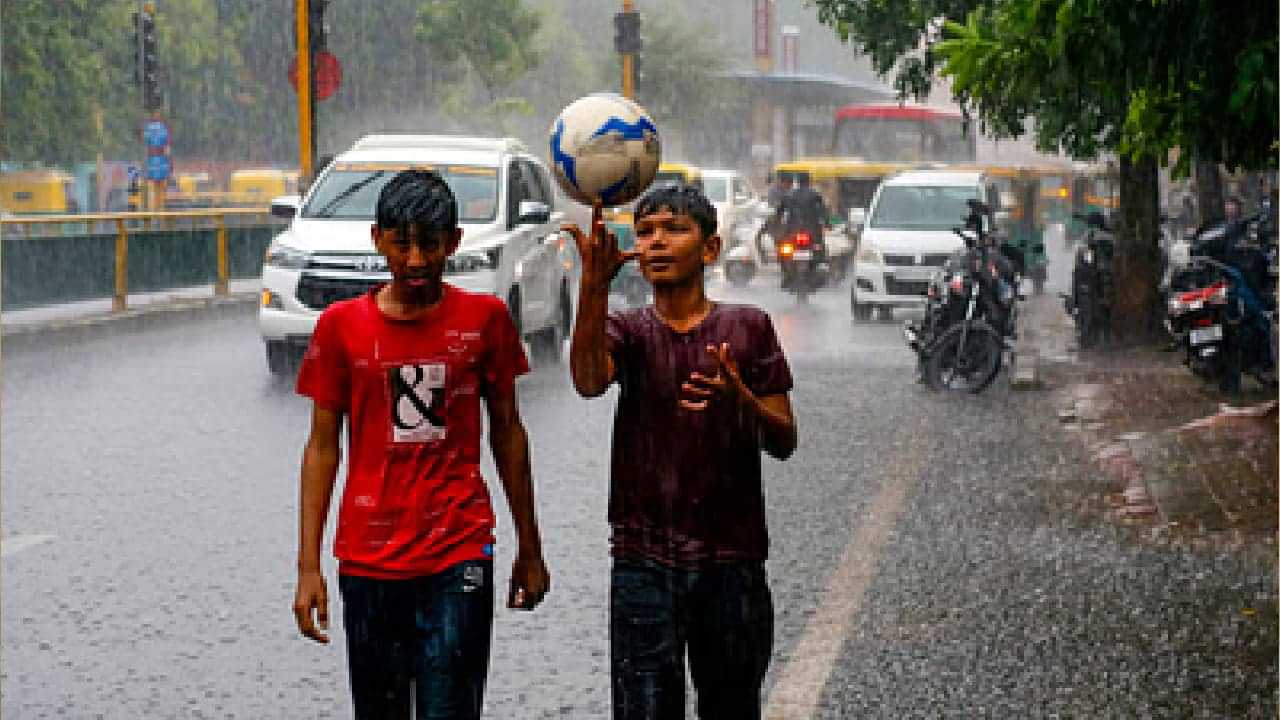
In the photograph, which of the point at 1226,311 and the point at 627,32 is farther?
the point at 627,32

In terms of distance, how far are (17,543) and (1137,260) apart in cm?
1401

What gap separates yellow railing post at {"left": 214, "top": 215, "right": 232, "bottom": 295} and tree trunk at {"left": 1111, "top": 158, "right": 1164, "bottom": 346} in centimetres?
1295

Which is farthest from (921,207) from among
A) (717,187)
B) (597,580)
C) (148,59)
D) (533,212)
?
(597,580)

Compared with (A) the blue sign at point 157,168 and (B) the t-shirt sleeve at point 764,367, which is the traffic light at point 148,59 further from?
(B) the t-shirt sleeve at point 764,367

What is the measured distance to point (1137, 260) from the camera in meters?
21.8

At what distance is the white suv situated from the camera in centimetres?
1788

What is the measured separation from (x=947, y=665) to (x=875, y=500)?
414cm

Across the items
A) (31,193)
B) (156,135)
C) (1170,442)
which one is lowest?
(1170,442)

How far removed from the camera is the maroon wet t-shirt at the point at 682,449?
468 cm

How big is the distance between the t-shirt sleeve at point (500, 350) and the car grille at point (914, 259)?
2210 centimetres

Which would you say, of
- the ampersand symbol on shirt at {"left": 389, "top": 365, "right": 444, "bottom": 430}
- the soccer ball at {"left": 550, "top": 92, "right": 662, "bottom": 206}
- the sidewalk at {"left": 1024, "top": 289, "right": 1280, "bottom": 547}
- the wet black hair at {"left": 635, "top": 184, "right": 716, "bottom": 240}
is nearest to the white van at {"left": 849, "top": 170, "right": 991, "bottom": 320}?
the sidewalk at {"left": 1024, "top": 289, "right": 1280, "bottom": 547}

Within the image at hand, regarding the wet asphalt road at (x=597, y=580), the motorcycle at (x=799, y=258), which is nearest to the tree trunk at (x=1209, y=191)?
the motorcycle at (x=799, y=258)

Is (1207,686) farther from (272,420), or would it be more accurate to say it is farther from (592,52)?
(592,52)

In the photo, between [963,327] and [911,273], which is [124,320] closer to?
[911,273]
